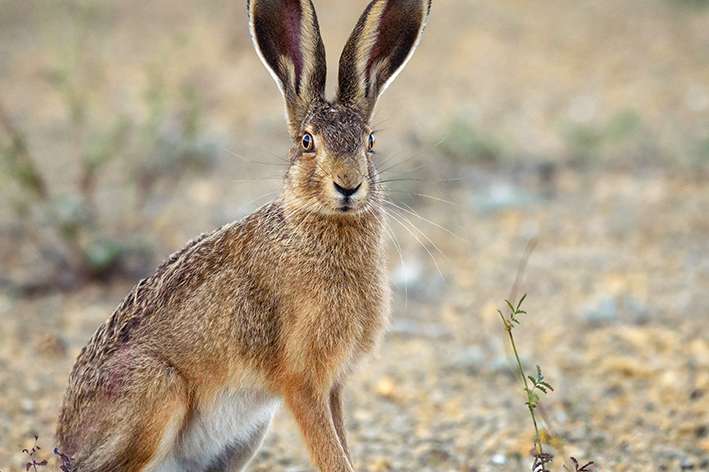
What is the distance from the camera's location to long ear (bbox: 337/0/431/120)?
165 inches

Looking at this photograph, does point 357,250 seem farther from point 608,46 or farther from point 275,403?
point 608,46

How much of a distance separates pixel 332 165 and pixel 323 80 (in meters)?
0.65

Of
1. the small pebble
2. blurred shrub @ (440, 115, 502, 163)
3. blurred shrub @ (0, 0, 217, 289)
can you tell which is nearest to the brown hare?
the small pebble

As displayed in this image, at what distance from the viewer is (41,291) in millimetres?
7008

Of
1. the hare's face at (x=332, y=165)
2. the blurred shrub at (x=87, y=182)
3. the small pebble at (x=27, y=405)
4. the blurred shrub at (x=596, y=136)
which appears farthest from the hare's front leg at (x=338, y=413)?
the blurred shrub at (x=596, y=136)

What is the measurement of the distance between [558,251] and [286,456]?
386cm

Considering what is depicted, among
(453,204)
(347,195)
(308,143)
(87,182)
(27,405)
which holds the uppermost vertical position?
(453,204)

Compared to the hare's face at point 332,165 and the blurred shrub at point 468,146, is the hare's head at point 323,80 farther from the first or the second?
the blurred shrub at point 468,146

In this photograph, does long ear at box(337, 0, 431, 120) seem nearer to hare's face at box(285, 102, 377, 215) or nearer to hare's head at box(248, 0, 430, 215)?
hare's head at box(248, 0, 430, 215)

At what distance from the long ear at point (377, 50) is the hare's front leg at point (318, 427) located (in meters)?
1.50

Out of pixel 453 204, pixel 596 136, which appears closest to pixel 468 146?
pixel 596 136

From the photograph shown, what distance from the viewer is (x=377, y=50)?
4.30 m

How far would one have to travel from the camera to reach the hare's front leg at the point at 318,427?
3.91 metres

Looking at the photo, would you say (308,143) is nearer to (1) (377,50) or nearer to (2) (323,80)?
(2) (323,80)
